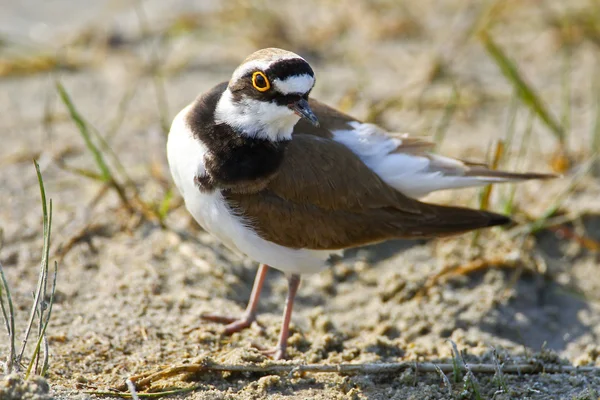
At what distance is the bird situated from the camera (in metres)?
3.86

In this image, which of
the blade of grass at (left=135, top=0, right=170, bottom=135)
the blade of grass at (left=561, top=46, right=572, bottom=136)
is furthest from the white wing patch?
the blade of grass at (left=135, top=0, right=170, bottom=135)

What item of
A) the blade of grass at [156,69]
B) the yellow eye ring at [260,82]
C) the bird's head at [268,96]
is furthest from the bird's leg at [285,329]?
the blade of grass at [156,69]

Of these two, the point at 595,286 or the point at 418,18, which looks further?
the point at 418,18

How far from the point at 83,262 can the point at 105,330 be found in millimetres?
748

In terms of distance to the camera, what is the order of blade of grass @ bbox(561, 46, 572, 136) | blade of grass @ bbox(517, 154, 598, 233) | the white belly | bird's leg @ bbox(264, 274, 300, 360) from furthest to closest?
blade of grass @ bbox(561, 46, 572, 136), blade of grass @ bbox(517, 154, 598, 233), bird's leg @ bbox(264, 274, 300, 360), the white belly

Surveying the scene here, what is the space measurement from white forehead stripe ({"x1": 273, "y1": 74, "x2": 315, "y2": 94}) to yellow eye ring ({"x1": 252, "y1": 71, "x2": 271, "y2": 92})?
0.14ft

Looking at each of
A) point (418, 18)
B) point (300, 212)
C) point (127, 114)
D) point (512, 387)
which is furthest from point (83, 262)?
point (418, 18)

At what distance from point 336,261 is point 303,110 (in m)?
1.72

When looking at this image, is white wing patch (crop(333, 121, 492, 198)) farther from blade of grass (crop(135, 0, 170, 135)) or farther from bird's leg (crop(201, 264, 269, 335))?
blade of grass (crop(135, 0, 170, 135))

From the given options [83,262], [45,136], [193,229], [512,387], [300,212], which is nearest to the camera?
[512,387]

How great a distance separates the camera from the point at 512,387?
3.77m

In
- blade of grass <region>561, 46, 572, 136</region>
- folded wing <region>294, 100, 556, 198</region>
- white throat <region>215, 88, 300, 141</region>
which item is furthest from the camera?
blade of grass <region>561, 46, 572, 136</region>

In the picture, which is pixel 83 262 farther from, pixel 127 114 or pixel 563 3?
pixel 563 3

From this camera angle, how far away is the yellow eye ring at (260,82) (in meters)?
3.74
